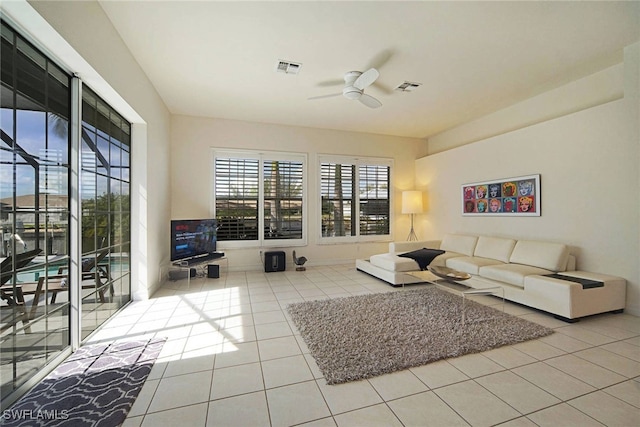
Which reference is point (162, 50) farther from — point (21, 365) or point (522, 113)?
point (522, 113)

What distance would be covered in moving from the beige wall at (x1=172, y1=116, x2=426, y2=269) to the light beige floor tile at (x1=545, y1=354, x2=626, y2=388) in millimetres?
4319

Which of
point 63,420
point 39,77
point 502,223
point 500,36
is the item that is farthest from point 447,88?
point 63,420

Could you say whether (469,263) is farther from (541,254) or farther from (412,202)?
(412,202)

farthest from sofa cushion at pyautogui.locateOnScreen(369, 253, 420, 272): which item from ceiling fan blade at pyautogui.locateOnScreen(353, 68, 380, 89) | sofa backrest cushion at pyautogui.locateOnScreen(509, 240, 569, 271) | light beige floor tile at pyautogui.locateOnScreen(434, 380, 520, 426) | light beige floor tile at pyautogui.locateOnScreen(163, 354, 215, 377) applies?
light beige floor tile at pyautogui.locateOnScreen(163, 354, 215, 377)

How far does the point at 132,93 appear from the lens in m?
3.20

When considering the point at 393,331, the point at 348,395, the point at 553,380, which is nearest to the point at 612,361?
the point at 553,380

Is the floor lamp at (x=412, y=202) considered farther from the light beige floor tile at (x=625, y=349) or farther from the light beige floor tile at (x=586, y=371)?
the light beige floor tile at (x=586, y=371)

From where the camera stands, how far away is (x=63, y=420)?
5.22 ft

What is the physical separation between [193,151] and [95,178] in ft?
8.96

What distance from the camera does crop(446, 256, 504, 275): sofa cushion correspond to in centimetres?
414

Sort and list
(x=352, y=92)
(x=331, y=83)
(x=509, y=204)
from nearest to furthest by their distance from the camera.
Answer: (x=352, y=92) < (x=331, y=83) < (x=509, y=204)

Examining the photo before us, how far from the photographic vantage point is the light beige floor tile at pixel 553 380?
184 cm

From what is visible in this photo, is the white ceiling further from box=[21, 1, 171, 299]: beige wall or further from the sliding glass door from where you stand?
the sliding glass door

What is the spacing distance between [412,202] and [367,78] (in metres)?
3.72
